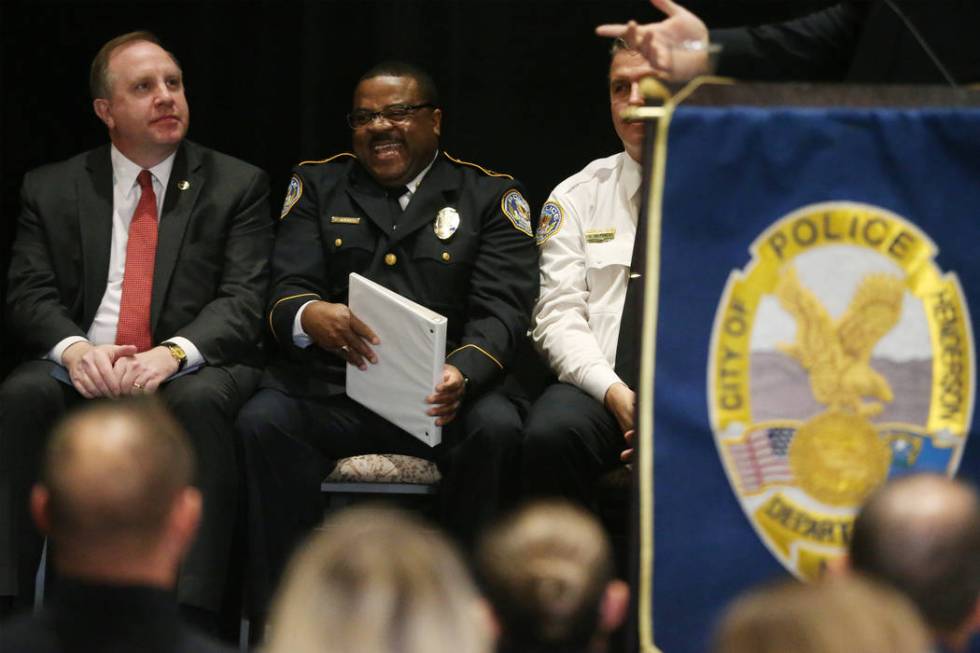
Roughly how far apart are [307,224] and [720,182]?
72.4 inches

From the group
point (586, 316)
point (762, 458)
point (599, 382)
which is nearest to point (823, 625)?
point (762, 458)

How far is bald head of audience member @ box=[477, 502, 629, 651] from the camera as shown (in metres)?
1.98

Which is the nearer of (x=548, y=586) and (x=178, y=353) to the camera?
(x=548, y=586)

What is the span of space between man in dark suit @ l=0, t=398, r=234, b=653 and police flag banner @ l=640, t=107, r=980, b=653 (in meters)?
0.91

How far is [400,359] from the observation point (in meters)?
3.86

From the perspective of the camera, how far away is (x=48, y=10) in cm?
475

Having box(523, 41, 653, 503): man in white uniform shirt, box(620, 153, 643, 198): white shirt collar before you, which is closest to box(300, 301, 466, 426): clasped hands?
box(523, 41, 653, 503): man in white uniform shirt

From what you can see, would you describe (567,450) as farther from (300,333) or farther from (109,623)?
(109,623)

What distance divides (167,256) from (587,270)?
1.18 m

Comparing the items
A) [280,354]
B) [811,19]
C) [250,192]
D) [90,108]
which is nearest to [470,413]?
[280,354]

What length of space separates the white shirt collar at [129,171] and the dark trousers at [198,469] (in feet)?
2.18

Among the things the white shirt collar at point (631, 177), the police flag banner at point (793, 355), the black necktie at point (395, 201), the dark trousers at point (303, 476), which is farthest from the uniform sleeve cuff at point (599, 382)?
the police flag banner at point (793, 355)

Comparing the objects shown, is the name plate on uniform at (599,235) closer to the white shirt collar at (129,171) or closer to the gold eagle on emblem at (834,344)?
the white shirt collar at (129,171)

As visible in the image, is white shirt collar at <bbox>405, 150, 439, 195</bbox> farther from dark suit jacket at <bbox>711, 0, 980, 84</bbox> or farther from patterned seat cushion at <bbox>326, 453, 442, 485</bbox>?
dark suit jacket at <bbox>711, 0, 980, 84</bbox>
